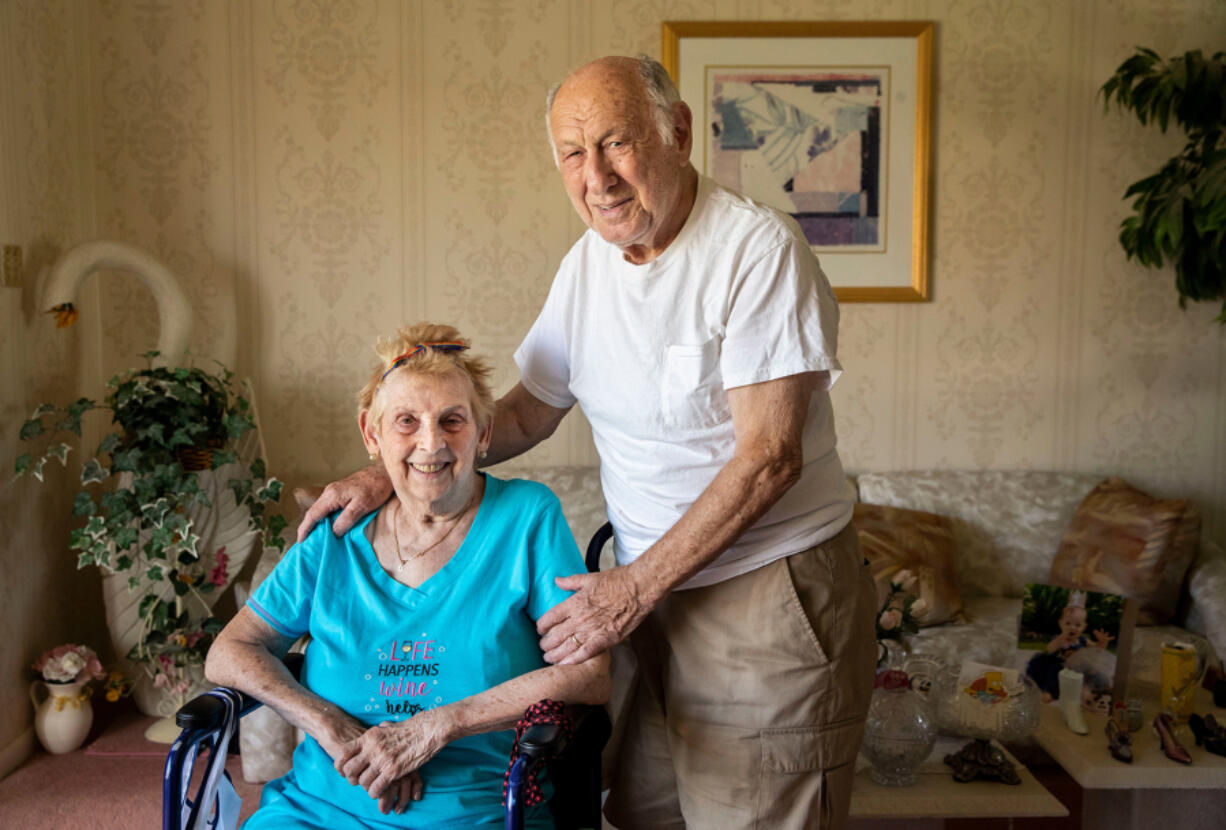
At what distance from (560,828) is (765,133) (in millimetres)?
2507

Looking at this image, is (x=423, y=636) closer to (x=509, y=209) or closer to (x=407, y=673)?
(x=407, y=673)

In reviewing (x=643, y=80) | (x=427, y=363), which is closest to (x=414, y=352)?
(x=427, y=363)

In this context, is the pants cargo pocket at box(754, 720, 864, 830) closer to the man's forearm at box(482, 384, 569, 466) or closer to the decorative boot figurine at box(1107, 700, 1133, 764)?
the man's forearm at box(482, 384, 569, 466)

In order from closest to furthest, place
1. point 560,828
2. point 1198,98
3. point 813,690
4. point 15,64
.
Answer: point 813,690 → point 560,828 → point 15,64 → point 1198,98

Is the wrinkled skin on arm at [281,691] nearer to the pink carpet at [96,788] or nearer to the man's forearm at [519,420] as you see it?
the man's forearm at [519,420]

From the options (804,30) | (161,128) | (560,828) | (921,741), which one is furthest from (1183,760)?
(161,128)

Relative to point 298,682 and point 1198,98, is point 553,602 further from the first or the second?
point 1198,98

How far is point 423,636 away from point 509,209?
2095 millimetres

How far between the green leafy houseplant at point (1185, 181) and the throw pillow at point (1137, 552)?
633 mm

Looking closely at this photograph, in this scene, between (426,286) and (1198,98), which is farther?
(426,286)

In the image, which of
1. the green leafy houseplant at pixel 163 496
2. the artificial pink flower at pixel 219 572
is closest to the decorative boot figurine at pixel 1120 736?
the green leafy houseplant at pixel 163 496

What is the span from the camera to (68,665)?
A: 9.43 ft

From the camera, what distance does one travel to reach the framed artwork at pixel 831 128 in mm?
3352

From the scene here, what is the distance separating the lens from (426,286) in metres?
3.40
